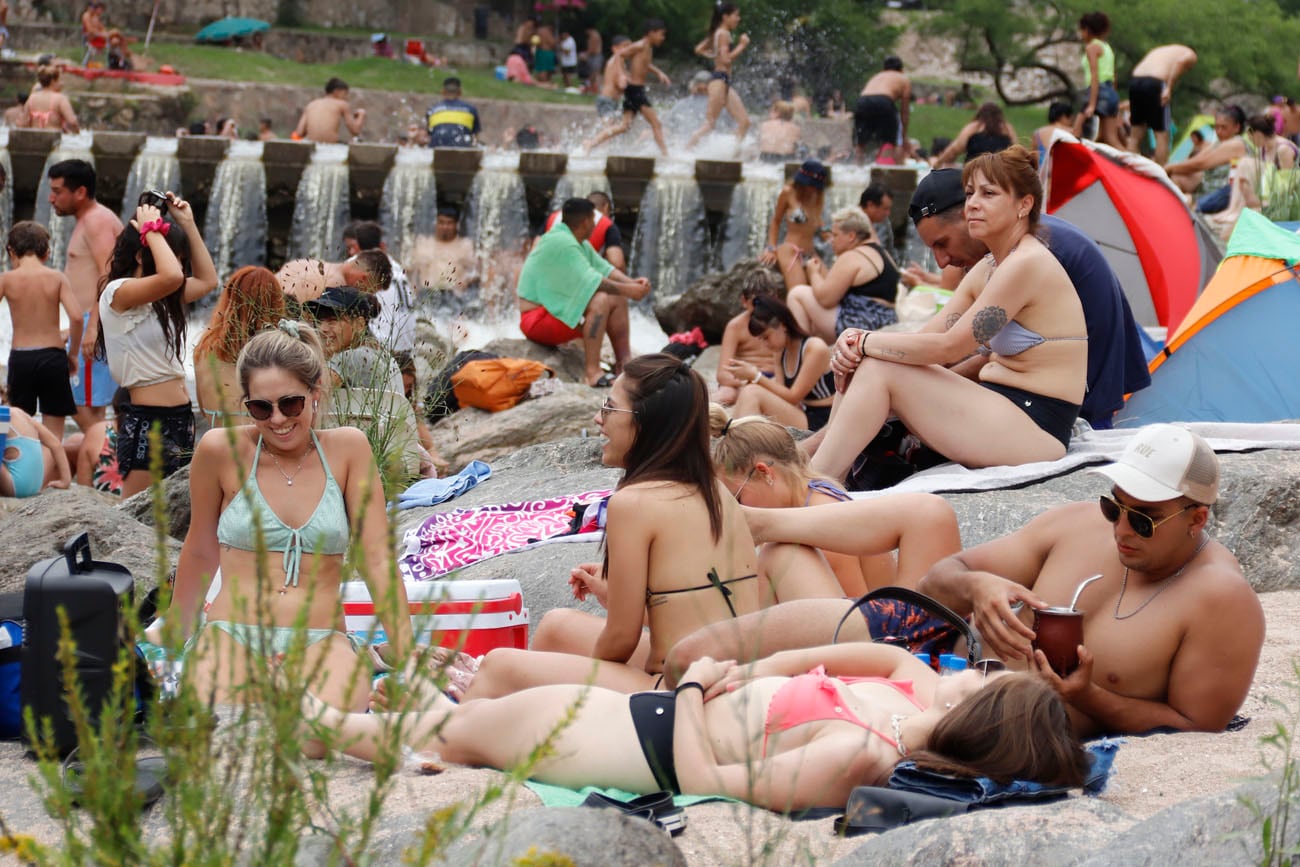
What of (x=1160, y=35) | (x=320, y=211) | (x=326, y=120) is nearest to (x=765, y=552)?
(x=320, y=211)

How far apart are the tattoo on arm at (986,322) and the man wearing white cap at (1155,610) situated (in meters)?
1.67

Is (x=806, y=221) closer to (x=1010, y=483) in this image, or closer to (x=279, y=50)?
(x=1010, y=483)

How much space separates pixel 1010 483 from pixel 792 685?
2.27m

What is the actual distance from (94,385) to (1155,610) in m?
6.37

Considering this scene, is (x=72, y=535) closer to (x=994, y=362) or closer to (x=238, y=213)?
(x=994, y=362)

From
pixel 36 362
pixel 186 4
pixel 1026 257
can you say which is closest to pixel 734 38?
pixel 186 4

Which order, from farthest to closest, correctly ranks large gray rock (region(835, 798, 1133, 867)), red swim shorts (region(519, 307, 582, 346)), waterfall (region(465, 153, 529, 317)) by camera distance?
waterfall (region(465, 153, 529, 317)) < red swim shorts (region(519, 307, 582, 346)) < large gray rock (region(835, 798, 1133, 867))

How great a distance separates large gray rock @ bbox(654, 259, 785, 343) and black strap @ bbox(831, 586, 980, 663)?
8.09 meters

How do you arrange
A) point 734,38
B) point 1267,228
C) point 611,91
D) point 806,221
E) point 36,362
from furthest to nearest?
point 734,38 → point 611,91 → point 806,221 → point 36,362 → point 1267,228

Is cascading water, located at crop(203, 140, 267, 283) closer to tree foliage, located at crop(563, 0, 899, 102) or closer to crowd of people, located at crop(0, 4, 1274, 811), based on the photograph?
crowd of people, located at crop(0, 4, 1274, 811)

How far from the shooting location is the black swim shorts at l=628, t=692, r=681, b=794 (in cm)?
322

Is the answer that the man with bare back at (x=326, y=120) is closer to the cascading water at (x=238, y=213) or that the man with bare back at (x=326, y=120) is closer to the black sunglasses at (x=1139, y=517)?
the cascading water at (x=238, y=213)

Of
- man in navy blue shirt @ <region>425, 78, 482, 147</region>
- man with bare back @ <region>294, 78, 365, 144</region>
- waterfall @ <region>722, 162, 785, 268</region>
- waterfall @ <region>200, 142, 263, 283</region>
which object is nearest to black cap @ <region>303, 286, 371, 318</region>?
waterfall @ <region>722, 162, 785, 268</region>

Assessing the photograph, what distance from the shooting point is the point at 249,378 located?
4.00 metres
